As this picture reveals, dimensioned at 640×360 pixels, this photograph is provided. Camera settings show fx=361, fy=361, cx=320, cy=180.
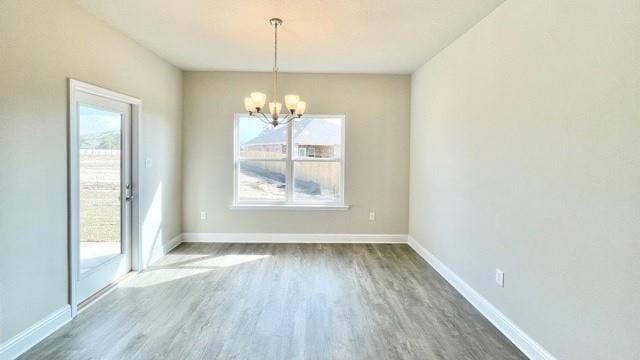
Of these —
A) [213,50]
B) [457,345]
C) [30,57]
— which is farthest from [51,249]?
[457,345]

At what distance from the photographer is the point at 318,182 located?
5695 millimetres

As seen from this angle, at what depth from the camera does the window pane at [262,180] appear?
→ 5645 millimetres

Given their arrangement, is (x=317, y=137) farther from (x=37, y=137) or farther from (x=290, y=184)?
(x=37, y=137)

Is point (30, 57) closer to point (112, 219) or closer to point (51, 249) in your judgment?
point (51, 249)

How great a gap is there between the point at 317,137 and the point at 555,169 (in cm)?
375

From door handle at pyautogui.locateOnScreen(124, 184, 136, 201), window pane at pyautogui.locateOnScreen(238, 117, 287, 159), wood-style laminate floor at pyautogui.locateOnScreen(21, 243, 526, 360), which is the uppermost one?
window pane at pyautogui.locateOnScreen(238, 117, 287, 159)

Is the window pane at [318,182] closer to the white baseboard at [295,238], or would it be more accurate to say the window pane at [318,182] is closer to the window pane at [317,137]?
the window pane at [317,137]

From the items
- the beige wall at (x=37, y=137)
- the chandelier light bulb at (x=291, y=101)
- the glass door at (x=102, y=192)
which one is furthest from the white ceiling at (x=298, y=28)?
the glass door at (x=102, y=192)

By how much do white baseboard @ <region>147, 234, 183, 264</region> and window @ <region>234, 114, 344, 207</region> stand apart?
1.02 metres

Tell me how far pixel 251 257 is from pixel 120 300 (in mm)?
1718

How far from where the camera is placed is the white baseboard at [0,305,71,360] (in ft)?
7.77

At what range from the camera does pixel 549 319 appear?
2.33 meters

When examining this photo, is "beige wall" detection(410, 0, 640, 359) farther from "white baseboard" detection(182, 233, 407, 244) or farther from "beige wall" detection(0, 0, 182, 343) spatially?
"beige wall" detection(0, 0, 182, 343)

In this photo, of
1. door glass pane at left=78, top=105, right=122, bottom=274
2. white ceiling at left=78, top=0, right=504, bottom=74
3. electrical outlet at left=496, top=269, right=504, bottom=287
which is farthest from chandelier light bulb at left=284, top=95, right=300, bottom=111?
electrical outlet at left=496, top=269, right=504, bottom=287
